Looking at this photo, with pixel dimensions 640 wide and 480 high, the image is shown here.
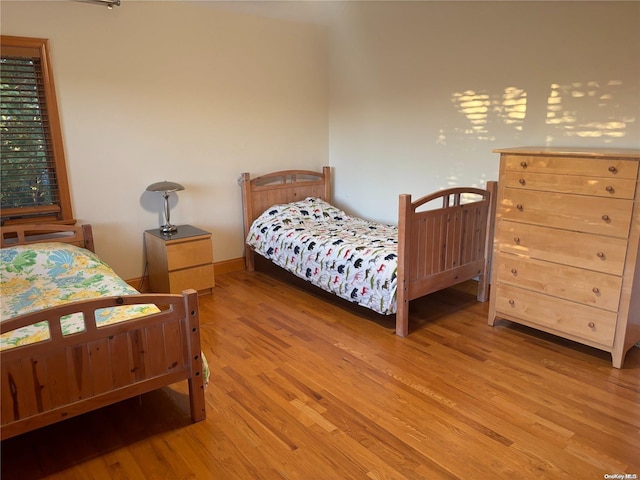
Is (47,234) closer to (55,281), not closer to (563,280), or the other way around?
(55,281)

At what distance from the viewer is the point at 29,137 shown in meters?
3.27

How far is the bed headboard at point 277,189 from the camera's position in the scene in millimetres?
4359

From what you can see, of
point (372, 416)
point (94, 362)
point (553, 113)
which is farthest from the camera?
point (553, 113)

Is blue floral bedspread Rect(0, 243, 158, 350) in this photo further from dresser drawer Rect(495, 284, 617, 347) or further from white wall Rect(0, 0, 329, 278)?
dresser drawer Rect(495, 284, 617, 347)

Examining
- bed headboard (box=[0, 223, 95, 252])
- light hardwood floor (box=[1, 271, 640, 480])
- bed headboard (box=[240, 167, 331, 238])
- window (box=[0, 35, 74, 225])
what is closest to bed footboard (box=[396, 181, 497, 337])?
light hardwood floor (box=[1, 271, 640, 480])

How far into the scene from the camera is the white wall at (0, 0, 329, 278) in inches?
135

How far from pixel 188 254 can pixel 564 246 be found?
265 centimetres

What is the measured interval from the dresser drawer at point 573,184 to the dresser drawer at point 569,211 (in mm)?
29

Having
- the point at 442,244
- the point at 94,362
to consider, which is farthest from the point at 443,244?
the point at 94,362

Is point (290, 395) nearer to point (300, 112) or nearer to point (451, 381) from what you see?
point (451, 381)

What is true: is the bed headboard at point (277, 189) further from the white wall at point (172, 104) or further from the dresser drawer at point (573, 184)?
the dresser drawer at point (573, 184)

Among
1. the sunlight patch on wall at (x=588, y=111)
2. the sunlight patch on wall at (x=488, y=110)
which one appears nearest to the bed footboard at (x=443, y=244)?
the sunlight patch on wall at (x=488, y=110)

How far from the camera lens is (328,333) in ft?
10.3

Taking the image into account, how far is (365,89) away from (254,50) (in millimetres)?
1083
